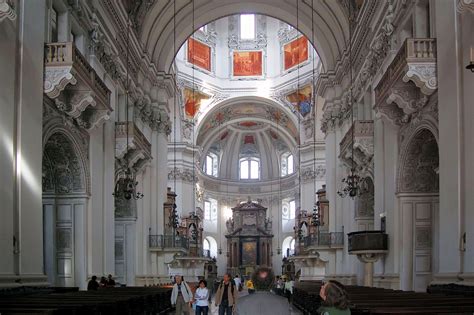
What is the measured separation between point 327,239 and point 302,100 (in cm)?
1677

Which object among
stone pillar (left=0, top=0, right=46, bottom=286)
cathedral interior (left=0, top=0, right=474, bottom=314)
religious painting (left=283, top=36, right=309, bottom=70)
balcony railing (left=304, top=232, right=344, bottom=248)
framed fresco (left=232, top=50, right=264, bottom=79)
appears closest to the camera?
stone pillar (left=0, top=0, right=46, bottom=286)

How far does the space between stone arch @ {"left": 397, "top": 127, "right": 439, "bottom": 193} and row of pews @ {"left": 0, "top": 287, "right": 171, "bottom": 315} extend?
708 cm

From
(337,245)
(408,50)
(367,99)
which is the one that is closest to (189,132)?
(337,245)

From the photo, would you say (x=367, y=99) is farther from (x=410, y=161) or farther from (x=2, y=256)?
(x=2, y=256)

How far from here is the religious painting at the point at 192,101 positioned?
4472 cm

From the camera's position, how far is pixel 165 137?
31250mm

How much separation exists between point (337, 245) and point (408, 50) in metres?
15.6

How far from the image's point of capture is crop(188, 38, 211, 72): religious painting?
44156mm

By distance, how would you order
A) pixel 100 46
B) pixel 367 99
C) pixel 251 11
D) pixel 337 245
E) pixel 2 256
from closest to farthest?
pixel 2 256
pixel 100 46
pixel 367 99
pixel 337 245
pixel 251 11

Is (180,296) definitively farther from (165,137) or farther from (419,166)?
(165,137)

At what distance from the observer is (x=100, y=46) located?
2031 cm

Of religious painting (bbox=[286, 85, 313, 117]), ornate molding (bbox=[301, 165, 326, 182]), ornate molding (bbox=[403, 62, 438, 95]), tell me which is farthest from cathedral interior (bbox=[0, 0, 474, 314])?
religious painting (bbox=[286, 85, 313, 117])

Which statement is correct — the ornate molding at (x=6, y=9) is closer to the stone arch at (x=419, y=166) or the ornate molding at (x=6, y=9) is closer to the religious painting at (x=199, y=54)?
the stone arch at (x=419, y=166)

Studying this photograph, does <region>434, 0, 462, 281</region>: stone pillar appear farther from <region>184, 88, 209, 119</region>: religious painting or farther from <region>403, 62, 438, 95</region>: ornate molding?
<region>184, 88, 209, 119</region>: religious painting
